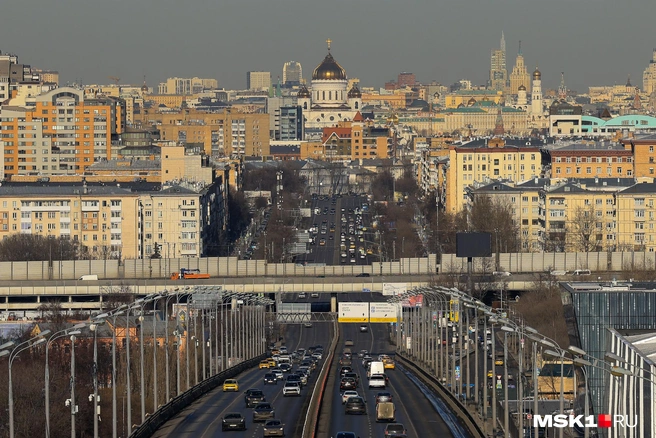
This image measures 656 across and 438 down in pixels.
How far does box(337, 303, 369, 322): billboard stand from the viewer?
261 feet

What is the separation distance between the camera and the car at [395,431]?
3747 cm

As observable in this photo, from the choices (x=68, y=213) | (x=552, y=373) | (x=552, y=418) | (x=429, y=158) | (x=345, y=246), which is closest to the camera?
(x=552, y=418)

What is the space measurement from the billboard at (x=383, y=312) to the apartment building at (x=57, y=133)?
6786cm

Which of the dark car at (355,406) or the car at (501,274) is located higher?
the car at (501,274)

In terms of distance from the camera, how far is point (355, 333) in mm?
88062

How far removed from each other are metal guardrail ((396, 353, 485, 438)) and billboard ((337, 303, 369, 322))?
1352 centimetres

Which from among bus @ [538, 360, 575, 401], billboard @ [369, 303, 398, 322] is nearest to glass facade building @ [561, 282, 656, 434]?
bus @ [538, 360, 575, 401]

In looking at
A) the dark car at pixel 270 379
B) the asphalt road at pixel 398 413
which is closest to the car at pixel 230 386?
the dark car at pixel 270 379

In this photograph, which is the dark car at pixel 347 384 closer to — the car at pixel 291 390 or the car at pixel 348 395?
the car at pixel 291 390

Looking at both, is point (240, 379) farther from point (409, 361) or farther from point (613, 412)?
point (613, 412)

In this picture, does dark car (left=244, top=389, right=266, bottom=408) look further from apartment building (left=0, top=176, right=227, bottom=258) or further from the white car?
apartment building (left=0, top=176, right=227, bottom=258)

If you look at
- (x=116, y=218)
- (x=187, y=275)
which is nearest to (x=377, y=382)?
(x=187, y=275)

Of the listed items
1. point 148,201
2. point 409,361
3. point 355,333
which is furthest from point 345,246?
point 409,361

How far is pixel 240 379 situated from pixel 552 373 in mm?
11677
